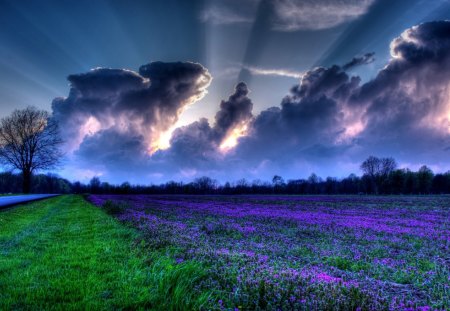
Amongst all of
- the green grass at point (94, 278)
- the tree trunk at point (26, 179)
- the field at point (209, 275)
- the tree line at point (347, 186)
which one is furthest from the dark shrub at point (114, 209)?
the tree line at point (347, 186)

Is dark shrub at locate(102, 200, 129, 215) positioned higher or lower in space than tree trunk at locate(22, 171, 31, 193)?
lower

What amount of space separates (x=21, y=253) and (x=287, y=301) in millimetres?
7886

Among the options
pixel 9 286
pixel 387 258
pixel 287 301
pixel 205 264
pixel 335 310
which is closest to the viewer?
pixel 335 310

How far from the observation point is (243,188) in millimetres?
170000

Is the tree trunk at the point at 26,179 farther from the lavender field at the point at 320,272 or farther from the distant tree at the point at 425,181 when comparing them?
the distant tree at the point at 425,181

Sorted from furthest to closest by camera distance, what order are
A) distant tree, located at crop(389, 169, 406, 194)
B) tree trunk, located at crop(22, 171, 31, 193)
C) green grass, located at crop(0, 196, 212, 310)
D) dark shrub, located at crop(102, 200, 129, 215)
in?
distant tree, located at crop(389, 169, 406, 194)
tree trunk, located at crop(22, 171, 31, 193)
dark shrub, located at crop(102, 200, 129, 215)
green grass, located at crop(0, 196, 212, 310)

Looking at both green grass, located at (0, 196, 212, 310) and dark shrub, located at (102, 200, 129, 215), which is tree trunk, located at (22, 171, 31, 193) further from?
green grass, located at (0, 196, 212, 310)

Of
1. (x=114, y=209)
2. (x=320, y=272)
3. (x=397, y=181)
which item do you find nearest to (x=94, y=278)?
(x=320, y=272)

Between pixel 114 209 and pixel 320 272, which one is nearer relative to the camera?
pixel 320 272

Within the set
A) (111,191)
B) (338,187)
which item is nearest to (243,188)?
(338,187)

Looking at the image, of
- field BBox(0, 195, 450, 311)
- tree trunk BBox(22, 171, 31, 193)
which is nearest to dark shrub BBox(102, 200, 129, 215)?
field BBox(0, 195, 450, 311)

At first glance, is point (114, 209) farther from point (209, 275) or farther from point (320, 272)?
point (320, 272)

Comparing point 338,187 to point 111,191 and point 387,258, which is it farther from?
point 387,258

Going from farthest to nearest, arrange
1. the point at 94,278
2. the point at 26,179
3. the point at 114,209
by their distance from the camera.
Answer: the point at 26,179, the point at 114,209, the point at 94,278
